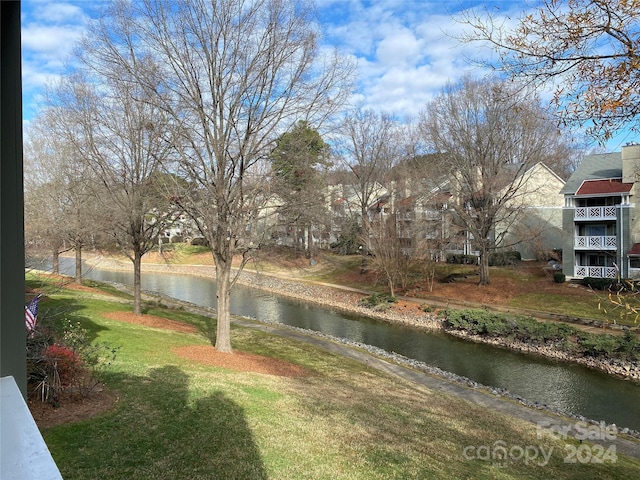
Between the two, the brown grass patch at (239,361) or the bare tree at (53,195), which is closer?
the brown grass patch at (239,361)

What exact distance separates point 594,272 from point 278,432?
23.8 m

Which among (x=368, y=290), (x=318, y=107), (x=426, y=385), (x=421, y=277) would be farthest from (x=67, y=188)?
(x=421, y=277)

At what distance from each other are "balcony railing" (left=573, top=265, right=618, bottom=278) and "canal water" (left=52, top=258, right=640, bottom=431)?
35.1ft

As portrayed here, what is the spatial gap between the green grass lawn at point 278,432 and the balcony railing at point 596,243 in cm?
1901

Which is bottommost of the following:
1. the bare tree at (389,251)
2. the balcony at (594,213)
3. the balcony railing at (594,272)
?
the balcony railing at (594,272)

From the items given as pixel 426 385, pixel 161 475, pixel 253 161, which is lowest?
pixel 426 385

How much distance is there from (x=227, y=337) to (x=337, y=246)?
101 feet

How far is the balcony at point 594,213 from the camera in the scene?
77.8 feet

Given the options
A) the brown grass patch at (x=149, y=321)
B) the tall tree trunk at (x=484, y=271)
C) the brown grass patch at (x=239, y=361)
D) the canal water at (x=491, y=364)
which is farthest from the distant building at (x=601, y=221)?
the brown grass patch at (x=149, y=321)

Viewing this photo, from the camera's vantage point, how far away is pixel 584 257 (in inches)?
1003

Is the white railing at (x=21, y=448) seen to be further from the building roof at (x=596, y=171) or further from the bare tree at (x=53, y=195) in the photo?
the building roof at (x=596, y=171)

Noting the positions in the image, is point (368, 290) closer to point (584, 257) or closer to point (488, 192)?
point (488, 192)

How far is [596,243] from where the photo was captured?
2414 centimetres

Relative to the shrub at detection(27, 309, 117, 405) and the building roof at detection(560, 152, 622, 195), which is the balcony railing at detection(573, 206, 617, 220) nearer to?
the building roof at detection(560, 152, 622, 195)
